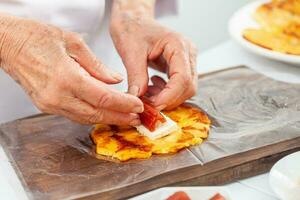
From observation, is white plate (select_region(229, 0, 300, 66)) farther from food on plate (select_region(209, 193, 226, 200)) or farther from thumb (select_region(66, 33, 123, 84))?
food on plate (select_region(209, 193, 226, 200))

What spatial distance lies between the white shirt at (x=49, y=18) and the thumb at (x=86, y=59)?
1.20 feet

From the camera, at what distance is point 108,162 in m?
1.11

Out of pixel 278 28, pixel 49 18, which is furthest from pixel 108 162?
pixel 278 28

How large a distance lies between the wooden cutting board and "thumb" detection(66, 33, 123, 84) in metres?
0.15

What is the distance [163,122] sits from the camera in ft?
3.93

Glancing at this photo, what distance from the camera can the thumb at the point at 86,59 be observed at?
116 centimetres

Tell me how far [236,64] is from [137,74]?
1.52 feet

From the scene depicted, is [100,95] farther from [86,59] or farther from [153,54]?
[153,54]

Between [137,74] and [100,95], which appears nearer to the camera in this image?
[100,95]

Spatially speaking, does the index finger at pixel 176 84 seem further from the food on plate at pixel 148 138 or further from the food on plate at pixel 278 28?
the food on plate at pixel 278 28

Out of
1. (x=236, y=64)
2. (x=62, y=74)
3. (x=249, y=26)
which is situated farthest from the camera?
(x=249, y=26)

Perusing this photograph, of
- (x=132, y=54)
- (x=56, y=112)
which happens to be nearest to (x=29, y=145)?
(x=56, y=112)

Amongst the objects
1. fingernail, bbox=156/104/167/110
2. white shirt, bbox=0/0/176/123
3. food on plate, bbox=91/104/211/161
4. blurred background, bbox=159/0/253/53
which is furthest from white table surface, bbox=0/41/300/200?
blurred background, bbox=159/0/253/53

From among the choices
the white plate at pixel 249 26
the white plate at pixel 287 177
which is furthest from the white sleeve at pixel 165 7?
the white plate at pixel 287 177
